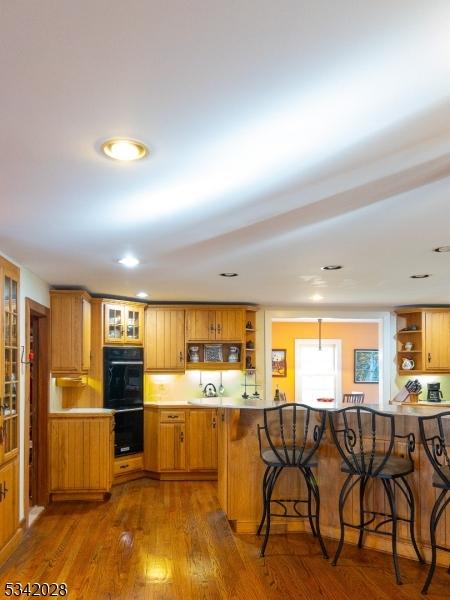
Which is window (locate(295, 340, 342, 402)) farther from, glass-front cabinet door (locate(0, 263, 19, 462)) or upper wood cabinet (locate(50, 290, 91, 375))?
glass-front cabinet door (locate(0, 263, 19, 462))

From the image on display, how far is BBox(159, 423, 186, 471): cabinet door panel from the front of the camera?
6.61 metres

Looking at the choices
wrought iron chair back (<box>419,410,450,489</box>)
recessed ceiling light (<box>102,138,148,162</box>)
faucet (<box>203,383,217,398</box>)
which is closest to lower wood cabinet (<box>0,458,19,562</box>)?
recessed ceiling light (<box>102,138,148,162</box>)

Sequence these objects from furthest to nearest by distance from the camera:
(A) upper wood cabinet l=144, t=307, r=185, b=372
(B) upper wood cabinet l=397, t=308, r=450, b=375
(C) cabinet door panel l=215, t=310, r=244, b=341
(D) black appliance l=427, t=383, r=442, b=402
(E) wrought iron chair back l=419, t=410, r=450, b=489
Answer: (D) black appliance l=427, t=383, r=442, b=402 < (B) upper wood cabinet l=397, t=308, r=450, b=375 < (C) cabinet door panel l=215, t=310, r=244, b=341 < (A) upper wood cabinet l=144, t=307, r=185, b=372 < (E) wrought iron chair back l=419, t=410, r=450, b=489

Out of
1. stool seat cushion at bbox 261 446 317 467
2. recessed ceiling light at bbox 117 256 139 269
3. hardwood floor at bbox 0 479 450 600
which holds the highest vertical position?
recessed ceiling light at bbox 117 256 139 269

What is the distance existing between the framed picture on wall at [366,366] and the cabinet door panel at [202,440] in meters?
4.39

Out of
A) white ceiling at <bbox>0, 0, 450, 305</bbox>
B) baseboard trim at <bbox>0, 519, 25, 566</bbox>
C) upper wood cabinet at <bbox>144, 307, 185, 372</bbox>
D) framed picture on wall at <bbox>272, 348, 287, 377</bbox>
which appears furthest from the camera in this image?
framed picture on wall at <bbox>272, 348, 287, 377</bbox>

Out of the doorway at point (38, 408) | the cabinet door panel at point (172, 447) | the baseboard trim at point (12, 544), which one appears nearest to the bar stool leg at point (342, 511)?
the baseboard trim at point (12, 544)

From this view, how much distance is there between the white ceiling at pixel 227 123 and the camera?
1.29 meters

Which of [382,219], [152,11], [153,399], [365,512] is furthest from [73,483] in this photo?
[152,11]

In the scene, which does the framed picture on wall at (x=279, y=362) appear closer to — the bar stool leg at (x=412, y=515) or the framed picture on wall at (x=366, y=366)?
the framed picture on wall at (x=366, y=366)

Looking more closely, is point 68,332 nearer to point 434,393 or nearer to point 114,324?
point 114,324

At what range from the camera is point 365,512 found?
13.6 feet

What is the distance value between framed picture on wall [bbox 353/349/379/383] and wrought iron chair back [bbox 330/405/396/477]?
6050mm

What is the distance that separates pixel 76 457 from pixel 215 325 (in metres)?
2.54
